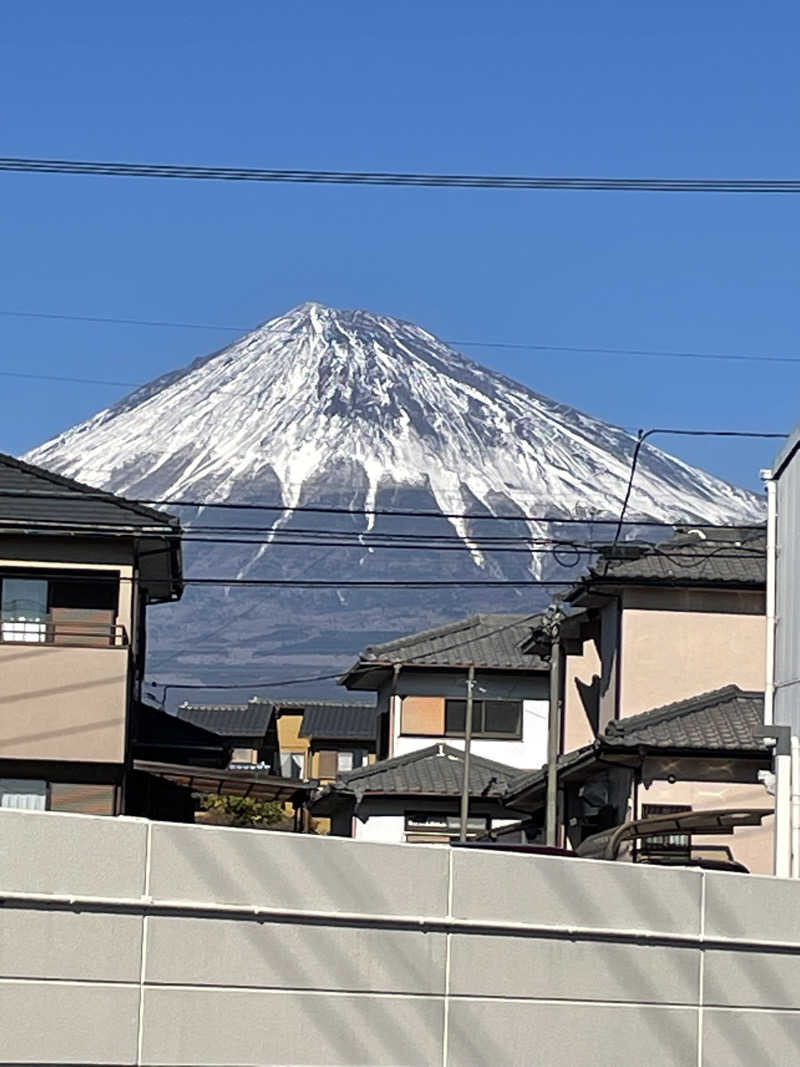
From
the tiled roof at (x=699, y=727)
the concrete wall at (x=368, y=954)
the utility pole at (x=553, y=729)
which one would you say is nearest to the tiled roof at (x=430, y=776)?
the utility pole at (x=553, y=729)

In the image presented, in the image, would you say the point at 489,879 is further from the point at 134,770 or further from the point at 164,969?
the point at 134,770

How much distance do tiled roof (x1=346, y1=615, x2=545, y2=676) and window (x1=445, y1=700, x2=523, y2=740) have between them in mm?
1062

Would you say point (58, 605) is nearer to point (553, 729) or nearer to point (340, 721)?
point (553, 729)

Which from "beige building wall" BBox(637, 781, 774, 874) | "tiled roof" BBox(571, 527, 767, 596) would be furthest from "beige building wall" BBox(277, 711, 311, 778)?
"beige building wall" BBox(637, 781, 774, 874)

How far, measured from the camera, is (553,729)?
96.8 ft

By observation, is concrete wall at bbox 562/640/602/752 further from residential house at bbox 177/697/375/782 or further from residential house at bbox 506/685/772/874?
residential house at bbox 177/697/375/782

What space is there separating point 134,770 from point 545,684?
21179 mm

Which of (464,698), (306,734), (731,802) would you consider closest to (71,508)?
(731,802)

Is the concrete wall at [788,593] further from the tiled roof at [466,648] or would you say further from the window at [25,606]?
the tiled roof at [466,648]

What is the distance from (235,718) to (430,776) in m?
30.6

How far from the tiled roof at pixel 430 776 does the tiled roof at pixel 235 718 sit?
27053 mm

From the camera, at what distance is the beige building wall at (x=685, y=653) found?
28125mm

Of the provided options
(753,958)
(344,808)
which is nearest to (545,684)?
(344,808)

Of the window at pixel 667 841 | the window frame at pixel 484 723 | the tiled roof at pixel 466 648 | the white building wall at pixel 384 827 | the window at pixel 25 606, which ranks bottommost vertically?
the white building wall at pixel 384 827
